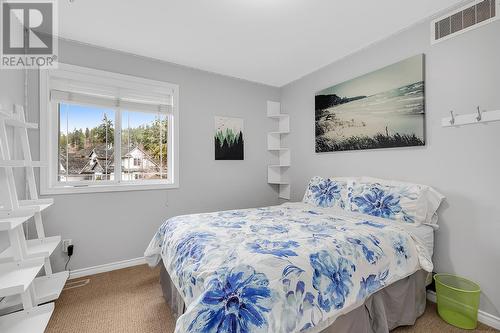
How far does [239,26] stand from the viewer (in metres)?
2.25

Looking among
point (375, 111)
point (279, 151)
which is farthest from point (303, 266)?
point (279, 151)

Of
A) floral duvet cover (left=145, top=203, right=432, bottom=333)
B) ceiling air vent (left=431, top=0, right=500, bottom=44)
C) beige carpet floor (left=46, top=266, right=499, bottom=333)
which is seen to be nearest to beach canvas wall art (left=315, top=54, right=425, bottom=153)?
ceiling air vent (left=431, top=0, right=500, bottom=44)

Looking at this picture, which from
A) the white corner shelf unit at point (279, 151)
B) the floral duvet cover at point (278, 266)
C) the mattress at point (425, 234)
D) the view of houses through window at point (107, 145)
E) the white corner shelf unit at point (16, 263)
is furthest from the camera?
the white corner shelf unit at point (279, 151)

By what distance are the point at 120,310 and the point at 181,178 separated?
1.57 m

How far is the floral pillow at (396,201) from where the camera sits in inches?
77.1

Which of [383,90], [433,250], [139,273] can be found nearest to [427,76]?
[383,90]

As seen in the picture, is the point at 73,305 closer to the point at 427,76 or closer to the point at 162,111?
the point at 162,111

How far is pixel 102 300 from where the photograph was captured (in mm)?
2086

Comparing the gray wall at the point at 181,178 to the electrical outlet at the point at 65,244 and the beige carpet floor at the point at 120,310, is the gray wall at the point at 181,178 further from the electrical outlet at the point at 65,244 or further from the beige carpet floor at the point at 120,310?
the beige carpet floor at the point at 120,310

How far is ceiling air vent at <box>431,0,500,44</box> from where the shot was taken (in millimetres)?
1765

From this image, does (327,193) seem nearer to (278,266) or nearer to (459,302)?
(459,302)

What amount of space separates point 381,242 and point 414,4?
1.98 m

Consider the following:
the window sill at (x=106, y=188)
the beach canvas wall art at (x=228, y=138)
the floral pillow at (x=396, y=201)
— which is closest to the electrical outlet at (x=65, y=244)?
the window sill at (x=106, y=188)

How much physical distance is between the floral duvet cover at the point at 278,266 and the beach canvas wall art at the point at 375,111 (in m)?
0.94
